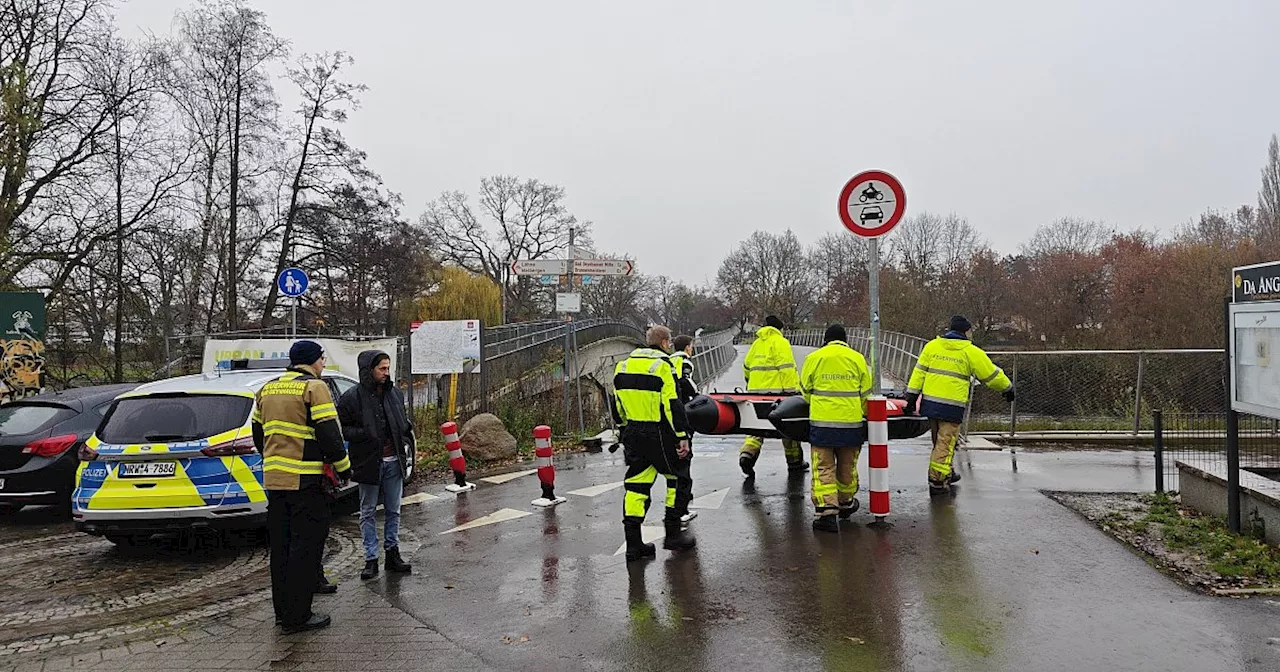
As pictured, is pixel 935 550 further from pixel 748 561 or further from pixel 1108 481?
pixel 1108 481

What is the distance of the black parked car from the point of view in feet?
26.9

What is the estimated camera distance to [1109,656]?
13.9 feet

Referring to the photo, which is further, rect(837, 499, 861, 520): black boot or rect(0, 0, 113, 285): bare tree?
rect(0, 0, 113, 285): bare tree

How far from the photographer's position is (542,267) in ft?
47.7

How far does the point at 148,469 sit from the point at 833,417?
5.64m

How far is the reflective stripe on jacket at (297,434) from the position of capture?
5109mm

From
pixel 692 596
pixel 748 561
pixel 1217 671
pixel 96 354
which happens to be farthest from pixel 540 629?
pixel 96 354

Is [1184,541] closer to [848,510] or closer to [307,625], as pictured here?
[848,510]

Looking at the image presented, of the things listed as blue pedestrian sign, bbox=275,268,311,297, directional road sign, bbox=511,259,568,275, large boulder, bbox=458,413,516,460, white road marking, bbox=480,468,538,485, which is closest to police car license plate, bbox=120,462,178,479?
white road marking, bbox=480,468,538,485

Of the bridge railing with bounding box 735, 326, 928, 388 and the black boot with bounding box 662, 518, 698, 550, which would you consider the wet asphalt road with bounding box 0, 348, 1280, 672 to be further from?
the bridge railing with bounding box 735, 326, 928, 388

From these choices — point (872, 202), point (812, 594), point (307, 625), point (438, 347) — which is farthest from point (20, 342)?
point (812, 594)

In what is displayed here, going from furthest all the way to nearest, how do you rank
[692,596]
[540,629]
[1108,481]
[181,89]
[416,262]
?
[416,262] → [181,89] → [1108,481] → [692,596] → [540,629]

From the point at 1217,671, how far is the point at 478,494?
733 centimetres

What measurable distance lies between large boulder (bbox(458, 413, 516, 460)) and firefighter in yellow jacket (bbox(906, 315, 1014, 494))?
6.08m
